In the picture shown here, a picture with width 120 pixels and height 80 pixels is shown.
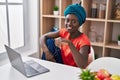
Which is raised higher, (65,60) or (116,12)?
(116,12)

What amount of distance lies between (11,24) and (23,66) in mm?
1279

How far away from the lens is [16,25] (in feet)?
8.04

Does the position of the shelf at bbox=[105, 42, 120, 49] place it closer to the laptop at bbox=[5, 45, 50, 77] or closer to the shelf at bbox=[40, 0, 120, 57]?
the shelf at bbox=[40, 0, 120, 57]

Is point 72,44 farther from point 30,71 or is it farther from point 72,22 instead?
point 30,71

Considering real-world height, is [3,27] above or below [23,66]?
above

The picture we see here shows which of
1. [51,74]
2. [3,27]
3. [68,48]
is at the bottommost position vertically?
[51,74]

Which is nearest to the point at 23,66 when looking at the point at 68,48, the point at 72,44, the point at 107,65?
the point at 72,44

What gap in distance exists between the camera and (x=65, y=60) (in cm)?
174

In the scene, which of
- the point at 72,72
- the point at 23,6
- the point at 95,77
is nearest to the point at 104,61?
the point at 72,72

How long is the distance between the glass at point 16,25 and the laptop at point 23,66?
3.48 feet

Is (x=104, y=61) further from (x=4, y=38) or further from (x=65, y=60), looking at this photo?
(x=4, y=38)

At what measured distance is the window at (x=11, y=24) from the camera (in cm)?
219

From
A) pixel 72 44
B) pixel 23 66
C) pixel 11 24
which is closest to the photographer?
pixel 23 66

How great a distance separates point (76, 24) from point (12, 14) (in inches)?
43.9
